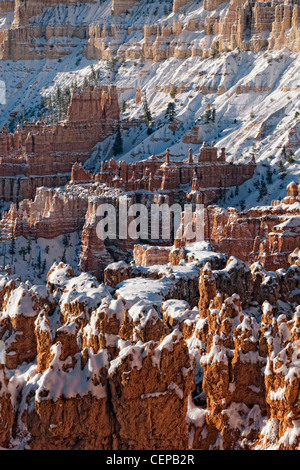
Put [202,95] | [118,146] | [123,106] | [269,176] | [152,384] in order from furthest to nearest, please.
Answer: [123,106]
[202,95]
[118,146]
[269,176]
[152,384]

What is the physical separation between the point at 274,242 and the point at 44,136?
58384mm

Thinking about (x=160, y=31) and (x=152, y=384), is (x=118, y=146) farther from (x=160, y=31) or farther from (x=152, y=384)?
(x=152, y=384)

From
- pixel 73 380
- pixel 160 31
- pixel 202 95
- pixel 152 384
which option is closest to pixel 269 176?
pixel 202 95

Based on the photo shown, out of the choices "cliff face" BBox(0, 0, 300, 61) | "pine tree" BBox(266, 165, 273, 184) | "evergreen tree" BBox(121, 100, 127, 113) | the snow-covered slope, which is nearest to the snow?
the snow-covered slope

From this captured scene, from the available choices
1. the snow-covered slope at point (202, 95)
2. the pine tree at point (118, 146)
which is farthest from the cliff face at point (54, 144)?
the pine tree at point (118, 146)

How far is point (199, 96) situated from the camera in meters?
135

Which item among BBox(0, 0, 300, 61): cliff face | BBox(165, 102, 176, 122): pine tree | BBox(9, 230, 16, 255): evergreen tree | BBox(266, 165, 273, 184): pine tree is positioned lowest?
BBox(9, 230, 16, 255): evergreen tree

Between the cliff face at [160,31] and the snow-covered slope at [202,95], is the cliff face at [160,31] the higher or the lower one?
the higher one

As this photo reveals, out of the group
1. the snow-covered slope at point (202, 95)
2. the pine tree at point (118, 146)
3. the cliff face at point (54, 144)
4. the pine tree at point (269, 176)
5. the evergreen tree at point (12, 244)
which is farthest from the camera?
the pine tree at point (118, 146)

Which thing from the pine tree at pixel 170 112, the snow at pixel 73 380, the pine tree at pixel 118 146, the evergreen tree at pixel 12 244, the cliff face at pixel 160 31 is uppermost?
the cliff face at pixel 160 31

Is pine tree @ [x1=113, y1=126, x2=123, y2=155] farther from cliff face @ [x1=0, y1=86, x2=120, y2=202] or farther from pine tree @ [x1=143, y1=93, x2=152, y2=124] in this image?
pine tree @ [x1=143, y1=93, x2=152, y2=124]

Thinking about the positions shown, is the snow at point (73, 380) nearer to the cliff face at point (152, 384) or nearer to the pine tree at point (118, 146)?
the cliff face at point (152, 384)

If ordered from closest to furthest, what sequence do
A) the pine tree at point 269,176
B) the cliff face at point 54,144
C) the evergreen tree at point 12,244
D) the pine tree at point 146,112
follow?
the evergreen tree at point 12,244 < the pine tree at point 269,176 < the cliff face at point 54,144 < the pine tree at point 146,112

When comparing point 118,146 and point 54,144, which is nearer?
point 54,144
